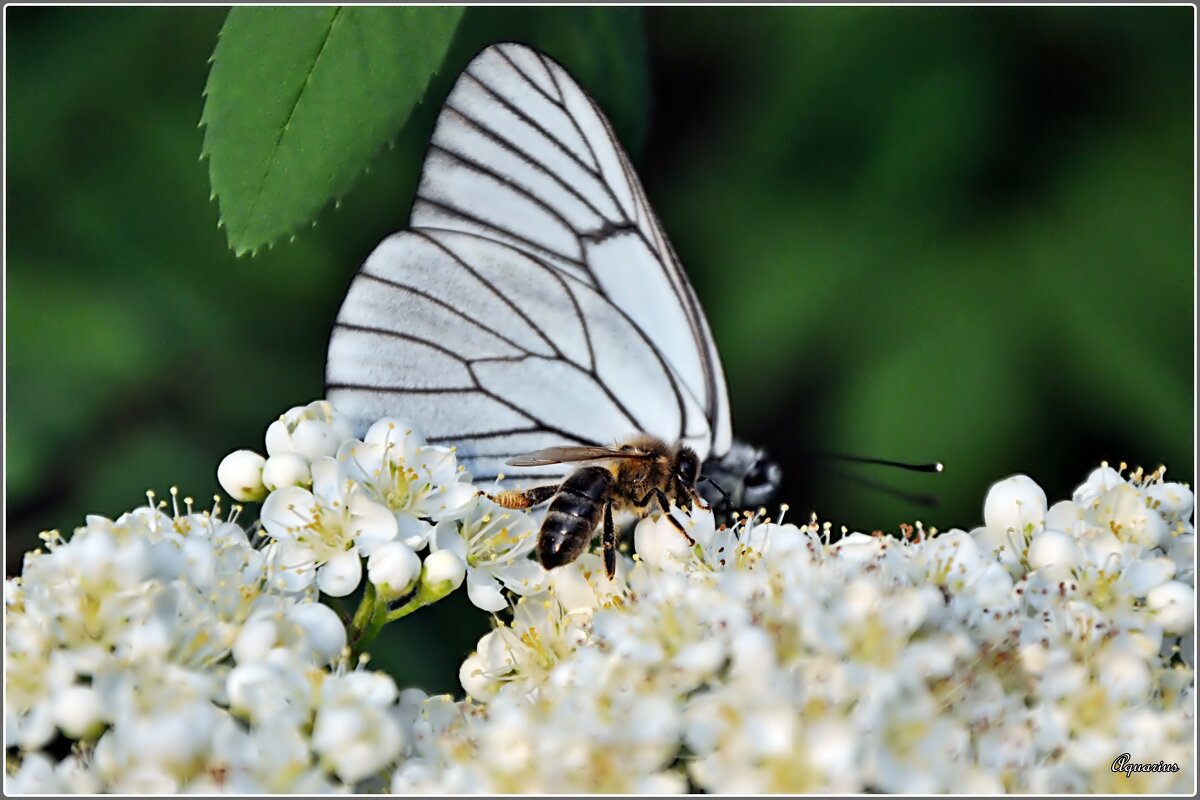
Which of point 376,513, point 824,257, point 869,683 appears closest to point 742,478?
point 824,257

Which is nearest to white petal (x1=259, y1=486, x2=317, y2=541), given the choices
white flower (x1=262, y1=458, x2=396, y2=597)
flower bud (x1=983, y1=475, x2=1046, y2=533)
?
white flower (x1=262, y1=458, x2=396, y2=597)

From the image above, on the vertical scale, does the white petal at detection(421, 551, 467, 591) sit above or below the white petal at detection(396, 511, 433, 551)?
below

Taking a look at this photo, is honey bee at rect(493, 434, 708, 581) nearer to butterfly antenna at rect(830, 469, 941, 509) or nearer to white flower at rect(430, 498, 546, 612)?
white flower at rect(430, 498, 546, 612)

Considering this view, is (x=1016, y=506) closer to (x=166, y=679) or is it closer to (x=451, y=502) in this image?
(x=451, y=502)

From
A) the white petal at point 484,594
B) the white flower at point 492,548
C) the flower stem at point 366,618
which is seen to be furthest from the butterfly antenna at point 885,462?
the flower stem at point 366,618

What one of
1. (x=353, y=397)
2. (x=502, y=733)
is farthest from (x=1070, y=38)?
(x=502, y=733)
